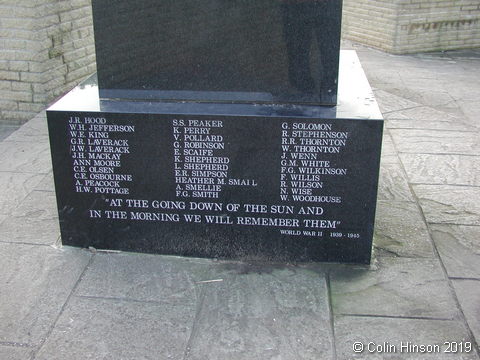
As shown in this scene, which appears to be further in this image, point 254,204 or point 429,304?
point 254,204

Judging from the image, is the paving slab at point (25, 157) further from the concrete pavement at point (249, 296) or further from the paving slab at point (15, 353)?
the paving slab at point (15, 353)

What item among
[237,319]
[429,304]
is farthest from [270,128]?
[429,304]

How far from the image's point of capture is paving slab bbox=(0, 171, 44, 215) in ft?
13.5

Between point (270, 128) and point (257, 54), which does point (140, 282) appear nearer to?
point (270, 128)

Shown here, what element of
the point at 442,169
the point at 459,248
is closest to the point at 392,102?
the point at 442,169

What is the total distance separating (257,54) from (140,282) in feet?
4.77

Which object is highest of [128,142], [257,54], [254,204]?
[257,54]

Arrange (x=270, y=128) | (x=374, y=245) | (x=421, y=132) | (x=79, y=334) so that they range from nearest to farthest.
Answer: (x=79, y=334) < (x=270, y=128) < (x=374, y=245) < (x=421, y=132)

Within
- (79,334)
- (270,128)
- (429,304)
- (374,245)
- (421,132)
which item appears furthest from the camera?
(421,132)

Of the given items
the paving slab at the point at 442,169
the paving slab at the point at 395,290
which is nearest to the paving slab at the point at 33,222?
the paving slab at the point at 395,290

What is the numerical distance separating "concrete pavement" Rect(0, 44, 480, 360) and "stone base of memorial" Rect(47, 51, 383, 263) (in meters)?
0.13

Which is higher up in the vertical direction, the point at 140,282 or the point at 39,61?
the point at 39,61

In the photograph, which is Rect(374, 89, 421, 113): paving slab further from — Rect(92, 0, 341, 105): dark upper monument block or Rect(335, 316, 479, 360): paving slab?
Rect(335, 316, 479, 360): paving slab

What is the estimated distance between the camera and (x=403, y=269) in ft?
11.1
